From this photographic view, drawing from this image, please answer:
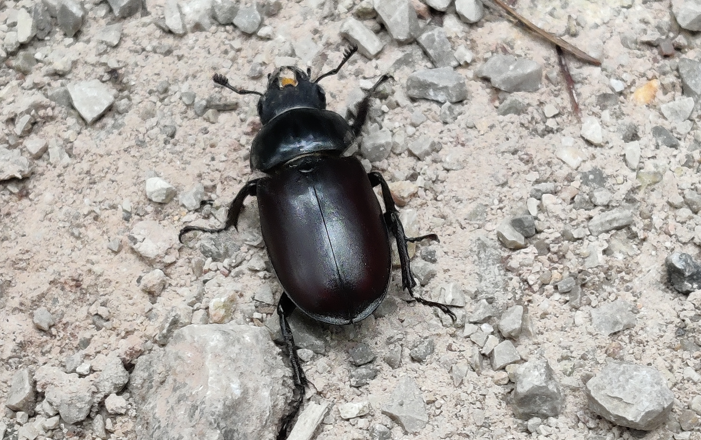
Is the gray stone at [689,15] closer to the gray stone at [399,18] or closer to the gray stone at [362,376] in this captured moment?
the gray stone at [399,18]

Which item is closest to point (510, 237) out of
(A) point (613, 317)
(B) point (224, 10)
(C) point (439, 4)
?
(A) point (613, 317)

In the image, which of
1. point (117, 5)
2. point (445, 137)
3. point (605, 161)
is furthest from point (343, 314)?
point (117, 5)

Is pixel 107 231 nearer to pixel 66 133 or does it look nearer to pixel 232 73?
pixel 66 133

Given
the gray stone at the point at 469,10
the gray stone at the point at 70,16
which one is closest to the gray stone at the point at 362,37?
the gray stone at the point at 469,10

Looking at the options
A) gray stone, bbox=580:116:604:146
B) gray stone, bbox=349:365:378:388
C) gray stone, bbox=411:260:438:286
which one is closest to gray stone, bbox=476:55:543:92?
gray stone, bbox=580:116:604:146

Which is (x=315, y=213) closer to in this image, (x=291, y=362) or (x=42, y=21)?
(x=291, y=362)

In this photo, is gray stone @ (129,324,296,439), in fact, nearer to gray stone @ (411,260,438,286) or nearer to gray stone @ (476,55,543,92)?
gray stone @ (411,260,438,286)
